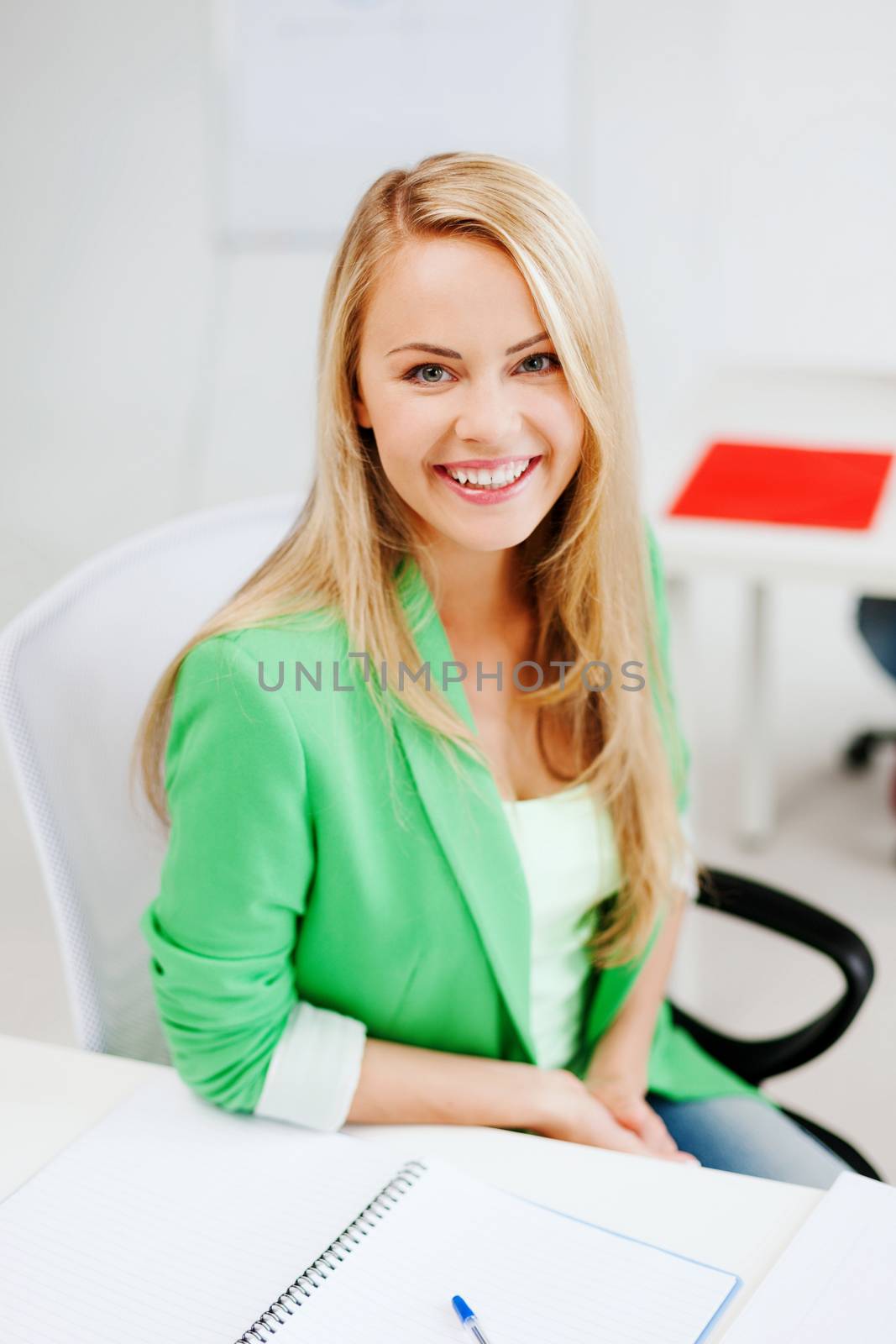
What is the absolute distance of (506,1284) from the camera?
2.48 ft

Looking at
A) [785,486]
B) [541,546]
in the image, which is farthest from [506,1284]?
[785,486]

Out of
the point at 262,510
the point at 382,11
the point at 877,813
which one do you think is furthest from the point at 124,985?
the point at 382,11

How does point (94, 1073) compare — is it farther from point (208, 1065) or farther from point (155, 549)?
point (155, 549)

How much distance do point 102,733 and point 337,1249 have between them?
418mm

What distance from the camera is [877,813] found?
2.44m

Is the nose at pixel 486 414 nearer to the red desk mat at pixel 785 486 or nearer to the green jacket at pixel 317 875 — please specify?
the green jacket at pixel 317 875

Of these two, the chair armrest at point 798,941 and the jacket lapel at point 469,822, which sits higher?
the jacket lapel at point 469,822

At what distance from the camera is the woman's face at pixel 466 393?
2.76 feet

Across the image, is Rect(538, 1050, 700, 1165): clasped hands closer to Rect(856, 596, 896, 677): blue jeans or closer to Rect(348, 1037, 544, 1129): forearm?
Rect(348, 1037, 544, 1129): forearm

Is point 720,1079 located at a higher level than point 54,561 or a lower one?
lower

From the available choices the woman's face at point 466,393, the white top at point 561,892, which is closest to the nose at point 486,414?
the woman's face at point 466,393

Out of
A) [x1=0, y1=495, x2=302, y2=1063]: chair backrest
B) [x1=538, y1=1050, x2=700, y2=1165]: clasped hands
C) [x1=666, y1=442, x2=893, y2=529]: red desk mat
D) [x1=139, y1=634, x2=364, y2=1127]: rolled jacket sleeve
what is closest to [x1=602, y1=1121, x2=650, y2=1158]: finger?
[x1=538, y1=1050, x2=700, y2=1165]: clasped hands

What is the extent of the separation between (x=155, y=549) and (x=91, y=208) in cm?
59

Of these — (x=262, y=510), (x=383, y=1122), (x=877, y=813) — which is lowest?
(x=877, y=813)
